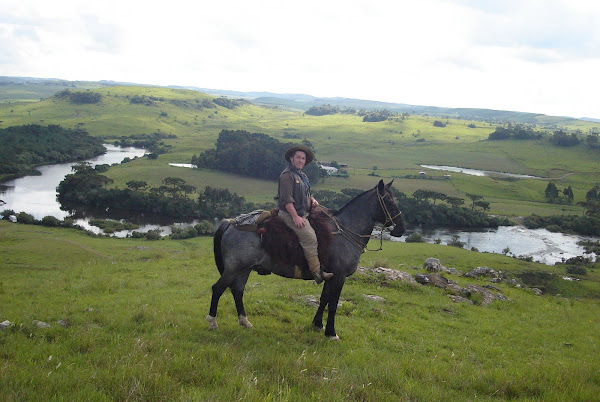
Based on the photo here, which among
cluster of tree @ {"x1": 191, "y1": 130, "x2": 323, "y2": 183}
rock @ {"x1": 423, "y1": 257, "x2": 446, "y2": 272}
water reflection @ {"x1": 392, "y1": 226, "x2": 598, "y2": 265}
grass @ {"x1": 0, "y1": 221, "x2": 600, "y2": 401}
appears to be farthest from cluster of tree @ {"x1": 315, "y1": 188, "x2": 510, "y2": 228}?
grass @ {"x1": 0, "y1": 221, "x2": 600, "y2": 401}

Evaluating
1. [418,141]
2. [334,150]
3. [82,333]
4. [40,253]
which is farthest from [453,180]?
[82,333]

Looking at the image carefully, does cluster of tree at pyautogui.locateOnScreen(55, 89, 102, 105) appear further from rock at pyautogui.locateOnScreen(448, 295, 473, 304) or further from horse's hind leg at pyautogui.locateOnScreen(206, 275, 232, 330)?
horse's hind leg at pyautogui.locateOnScreen(206, 275, 232, 330)

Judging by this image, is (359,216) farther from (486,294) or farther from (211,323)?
(486,294)

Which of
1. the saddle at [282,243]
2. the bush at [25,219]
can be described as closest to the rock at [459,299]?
the saddle at [282,243]

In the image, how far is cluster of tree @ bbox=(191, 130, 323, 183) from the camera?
90.6 meters

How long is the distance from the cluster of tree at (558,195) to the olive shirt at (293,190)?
91.0 metres

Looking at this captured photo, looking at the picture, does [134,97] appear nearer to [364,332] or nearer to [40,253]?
[40,253]

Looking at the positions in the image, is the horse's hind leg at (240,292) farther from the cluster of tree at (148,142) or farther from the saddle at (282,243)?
the cluster of tree at (148,142)

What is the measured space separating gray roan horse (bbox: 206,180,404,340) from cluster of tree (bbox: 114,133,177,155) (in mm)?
113180

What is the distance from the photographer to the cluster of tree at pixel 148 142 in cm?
11941

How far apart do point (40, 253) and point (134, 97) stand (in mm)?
192950

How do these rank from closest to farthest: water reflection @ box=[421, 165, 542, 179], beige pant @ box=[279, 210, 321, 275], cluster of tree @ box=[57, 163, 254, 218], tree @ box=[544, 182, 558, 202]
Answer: beige pant @ box=[279, 210, 321, 275] → cluster of tree @ box=[57, 163, 254, 218] → tree @ box=[544, 182, 558, 202] → water reflection @ box=[421, 165, 542, 179]

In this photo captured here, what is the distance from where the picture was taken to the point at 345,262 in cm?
902

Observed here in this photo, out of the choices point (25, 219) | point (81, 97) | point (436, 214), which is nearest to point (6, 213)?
point (25, 219)
